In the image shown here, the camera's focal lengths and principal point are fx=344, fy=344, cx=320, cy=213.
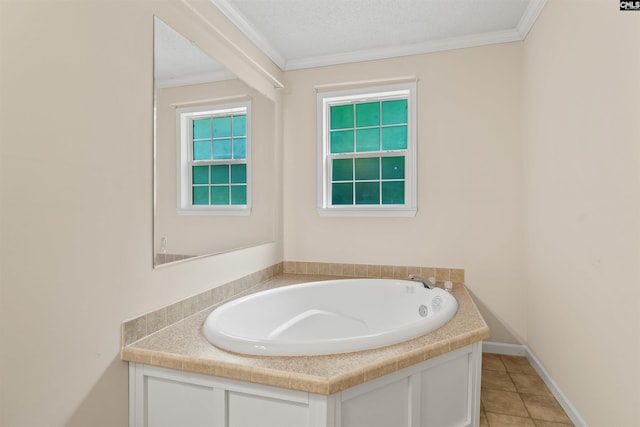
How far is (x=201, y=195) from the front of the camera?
84.6 inches

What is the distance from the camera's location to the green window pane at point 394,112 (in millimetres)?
2975

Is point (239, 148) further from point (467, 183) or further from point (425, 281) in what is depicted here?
point (467, 183)

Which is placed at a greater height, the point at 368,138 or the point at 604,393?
the point at 368,138

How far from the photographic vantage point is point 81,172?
4.37ft

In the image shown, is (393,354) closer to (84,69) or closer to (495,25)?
(84,69)

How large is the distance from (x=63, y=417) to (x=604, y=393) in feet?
7.36

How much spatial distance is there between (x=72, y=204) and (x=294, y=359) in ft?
3.42

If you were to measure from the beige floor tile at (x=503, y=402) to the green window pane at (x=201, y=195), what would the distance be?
2.12m

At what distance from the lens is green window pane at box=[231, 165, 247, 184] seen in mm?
2492

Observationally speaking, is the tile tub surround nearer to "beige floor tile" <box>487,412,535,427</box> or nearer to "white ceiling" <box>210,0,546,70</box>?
"beige floor tile" <box>487,412,535,427</box>

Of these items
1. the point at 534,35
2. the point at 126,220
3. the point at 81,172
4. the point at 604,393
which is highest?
the point at 534,35

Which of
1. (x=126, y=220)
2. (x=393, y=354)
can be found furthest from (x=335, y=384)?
(x=126, y=220)

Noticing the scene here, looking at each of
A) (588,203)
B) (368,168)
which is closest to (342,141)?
(368,168)

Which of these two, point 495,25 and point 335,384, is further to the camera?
point 495,25
